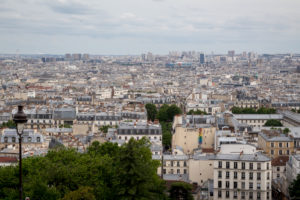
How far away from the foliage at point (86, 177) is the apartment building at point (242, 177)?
18.0 feet

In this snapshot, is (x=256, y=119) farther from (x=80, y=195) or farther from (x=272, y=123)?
(x=80, y=195)

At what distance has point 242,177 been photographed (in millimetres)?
34062

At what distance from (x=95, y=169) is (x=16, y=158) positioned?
446 inches

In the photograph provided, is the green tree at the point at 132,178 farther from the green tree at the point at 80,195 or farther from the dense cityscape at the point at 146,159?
the green tree at the point at 80,195

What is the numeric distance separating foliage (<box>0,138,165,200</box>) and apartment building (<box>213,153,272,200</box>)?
18.0 ft

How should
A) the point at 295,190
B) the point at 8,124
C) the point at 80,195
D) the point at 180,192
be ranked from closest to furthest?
the point at 80,195 < the point at 180,192 < the point at 295,190 < the point at 8,124

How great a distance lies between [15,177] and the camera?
90.1ft

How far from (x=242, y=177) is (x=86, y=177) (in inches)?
454

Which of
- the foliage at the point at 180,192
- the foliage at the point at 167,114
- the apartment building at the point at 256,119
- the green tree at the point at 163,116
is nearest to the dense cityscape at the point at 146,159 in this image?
the foliage at the point at 180,192

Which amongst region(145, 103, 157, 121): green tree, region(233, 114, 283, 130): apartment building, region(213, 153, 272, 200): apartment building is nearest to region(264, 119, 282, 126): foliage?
region(233, 114, 283, 130): apartment building

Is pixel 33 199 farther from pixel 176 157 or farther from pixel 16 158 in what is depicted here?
pixel 176 157

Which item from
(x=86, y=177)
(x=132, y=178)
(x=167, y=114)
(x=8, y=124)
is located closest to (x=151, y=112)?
(x=167, y=114)

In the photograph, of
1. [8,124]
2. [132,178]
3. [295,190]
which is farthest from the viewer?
[8,124]

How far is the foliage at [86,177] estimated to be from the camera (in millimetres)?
24125
